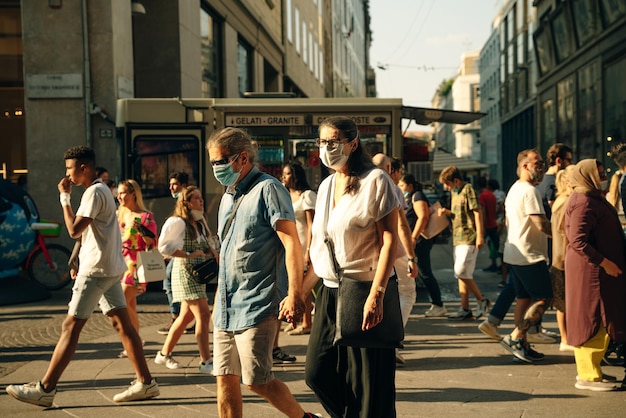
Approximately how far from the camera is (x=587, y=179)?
22.2 ft

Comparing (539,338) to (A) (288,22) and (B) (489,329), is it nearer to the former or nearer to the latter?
(B) (489,329)

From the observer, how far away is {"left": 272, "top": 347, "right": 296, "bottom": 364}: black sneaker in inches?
316

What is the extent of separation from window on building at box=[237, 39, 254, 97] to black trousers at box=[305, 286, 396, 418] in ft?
73.2

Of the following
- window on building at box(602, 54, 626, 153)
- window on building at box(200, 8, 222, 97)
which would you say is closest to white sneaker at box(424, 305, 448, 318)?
window on building at box(602, 54, 626, 153)

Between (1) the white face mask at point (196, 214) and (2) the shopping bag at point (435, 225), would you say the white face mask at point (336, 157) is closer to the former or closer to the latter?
(1) the white face mask at point (196, 214)

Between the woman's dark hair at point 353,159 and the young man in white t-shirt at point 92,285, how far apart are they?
234 centimetres

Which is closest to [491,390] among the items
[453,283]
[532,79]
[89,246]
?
[89,246]

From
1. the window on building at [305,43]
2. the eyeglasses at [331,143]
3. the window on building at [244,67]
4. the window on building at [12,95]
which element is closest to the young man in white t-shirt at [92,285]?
the eyeglasses at [331,143]

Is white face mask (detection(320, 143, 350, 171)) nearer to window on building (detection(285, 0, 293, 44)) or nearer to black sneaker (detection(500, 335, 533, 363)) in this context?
black sneaker (detection(500, 335, 533, 363))

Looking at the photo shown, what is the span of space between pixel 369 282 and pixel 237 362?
33.9 inches

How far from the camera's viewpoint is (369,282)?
4.70 m

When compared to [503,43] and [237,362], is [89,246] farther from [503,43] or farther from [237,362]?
[503,43]

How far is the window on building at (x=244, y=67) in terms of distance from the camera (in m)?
27.3

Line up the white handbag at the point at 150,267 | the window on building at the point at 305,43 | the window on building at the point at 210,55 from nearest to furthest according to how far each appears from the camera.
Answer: the white handbag at the point at 150,267 < the window on building at the point at 210,55 < the window on building at the point at 305,43
